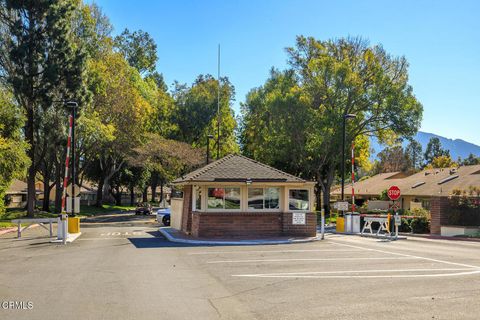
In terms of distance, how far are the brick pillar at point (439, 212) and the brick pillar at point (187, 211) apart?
1351cm

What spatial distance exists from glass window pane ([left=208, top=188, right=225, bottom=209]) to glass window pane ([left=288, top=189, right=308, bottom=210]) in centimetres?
330

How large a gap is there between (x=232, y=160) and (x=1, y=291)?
16.9 metres

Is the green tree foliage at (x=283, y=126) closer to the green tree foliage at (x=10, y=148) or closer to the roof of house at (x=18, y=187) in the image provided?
the green tree foliage at (x=10, y=148)

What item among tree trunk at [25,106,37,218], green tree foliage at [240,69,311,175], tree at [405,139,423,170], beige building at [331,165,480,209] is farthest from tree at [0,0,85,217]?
tree at [405,139,423,170]

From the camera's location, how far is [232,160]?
85.6 feet

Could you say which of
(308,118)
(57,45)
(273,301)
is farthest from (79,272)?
(308,118)

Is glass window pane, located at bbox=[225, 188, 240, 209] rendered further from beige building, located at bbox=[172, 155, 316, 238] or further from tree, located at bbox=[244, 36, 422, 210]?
tree, located at bbox=[244, 36, 422, 210]

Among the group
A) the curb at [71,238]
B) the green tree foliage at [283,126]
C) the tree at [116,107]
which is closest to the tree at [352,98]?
the green tree foliage at [283,126]

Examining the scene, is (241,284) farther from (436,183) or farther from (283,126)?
(283,126)

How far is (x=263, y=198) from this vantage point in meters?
23.8

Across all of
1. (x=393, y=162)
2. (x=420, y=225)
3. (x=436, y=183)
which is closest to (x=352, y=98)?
(x=436, y=183)

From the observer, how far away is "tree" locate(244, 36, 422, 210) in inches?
1809

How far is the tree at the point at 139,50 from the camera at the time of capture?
75000mm

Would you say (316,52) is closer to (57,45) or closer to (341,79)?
(341,79)
